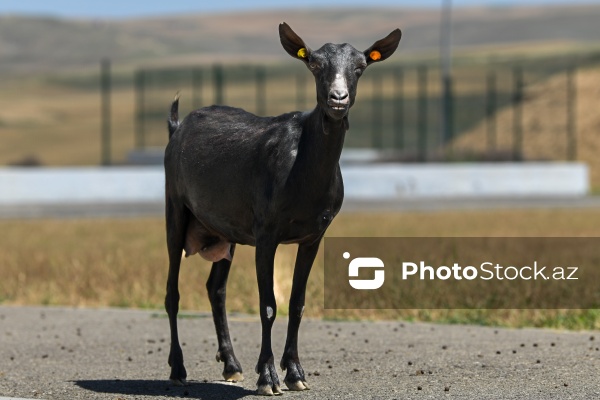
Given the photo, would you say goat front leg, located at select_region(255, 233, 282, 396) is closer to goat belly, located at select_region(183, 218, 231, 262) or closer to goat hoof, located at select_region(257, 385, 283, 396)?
goat hoof, located at select_region(257, 385, 283, 396)

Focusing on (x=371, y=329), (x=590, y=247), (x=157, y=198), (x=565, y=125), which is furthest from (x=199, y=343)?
(x=565, y=125)

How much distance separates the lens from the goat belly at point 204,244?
37.7ft

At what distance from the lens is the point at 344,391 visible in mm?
10320

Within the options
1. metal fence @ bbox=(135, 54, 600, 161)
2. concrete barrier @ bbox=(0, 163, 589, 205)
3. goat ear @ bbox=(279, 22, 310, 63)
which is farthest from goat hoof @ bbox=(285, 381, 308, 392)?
metal fence @ bbox=(135, 54, 600, 161)

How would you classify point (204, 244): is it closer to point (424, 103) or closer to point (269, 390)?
point (269, 390)

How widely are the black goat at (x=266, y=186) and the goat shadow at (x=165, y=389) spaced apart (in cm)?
16

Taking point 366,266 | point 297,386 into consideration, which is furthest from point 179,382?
point 366,266

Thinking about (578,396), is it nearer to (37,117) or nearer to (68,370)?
(68,370)

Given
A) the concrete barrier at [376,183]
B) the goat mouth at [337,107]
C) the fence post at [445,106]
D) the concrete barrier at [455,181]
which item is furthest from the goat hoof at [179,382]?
the fence post at [445,106]

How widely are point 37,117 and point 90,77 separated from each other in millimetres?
47063

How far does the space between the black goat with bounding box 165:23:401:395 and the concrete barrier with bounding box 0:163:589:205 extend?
27812 millimetres

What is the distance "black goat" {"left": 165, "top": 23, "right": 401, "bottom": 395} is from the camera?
9.98 m

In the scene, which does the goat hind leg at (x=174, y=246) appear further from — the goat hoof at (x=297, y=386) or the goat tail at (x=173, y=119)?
the goat hoof at (x=297, y=386)

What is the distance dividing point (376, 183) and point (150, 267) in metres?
23.5
